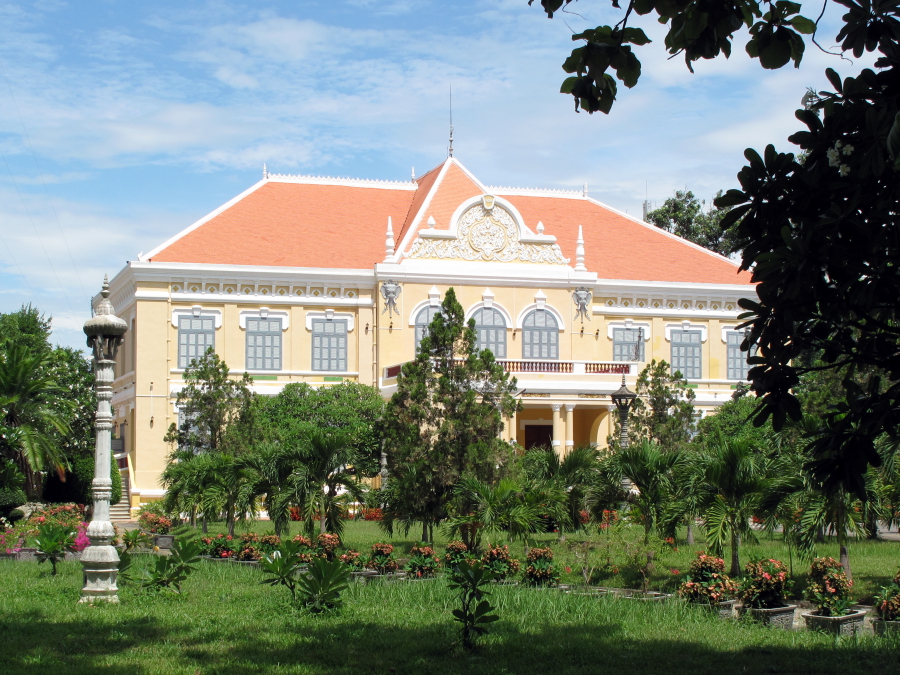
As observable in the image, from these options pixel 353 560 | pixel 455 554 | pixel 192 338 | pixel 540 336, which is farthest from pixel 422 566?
pixel 540 336

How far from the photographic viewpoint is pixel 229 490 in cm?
2017

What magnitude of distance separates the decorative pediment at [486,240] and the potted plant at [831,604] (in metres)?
22.4

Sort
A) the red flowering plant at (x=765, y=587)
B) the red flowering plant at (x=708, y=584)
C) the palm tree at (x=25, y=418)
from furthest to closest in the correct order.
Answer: the palm tree at (x=25, y=418), the red flowering plant at (x=708, y=584), the red flowering plant at (x=765, y=587)

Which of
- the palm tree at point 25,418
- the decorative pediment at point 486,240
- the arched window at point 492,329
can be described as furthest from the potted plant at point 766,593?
the decorative pediment at point 486,240

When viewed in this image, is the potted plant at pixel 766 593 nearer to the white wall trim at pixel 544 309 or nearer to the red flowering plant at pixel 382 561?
the red flowering plant at pixel 382 561

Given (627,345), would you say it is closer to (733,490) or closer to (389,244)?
(389,244)

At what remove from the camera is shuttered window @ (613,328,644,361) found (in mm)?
34969

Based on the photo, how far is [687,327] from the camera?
3575 centimetres

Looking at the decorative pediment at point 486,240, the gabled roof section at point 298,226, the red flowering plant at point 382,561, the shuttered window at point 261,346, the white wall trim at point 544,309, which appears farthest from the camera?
the white wall trim at point 544,309

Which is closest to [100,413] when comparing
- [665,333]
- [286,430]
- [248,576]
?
[248,576]

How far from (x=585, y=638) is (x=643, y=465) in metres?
5.57

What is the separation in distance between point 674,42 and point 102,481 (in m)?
8.92

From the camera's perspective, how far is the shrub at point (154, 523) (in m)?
21.2

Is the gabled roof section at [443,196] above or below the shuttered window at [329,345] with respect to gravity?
above
